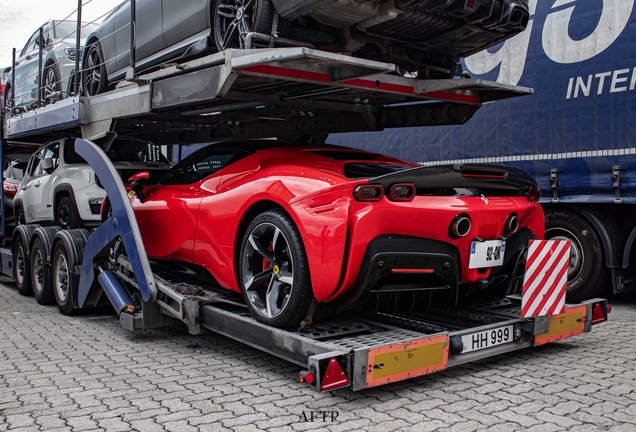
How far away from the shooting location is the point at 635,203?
6.24m

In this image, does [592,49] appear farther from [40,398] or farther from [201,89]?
[40,398]

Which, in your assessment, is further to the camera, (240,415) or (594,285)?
(594,285)

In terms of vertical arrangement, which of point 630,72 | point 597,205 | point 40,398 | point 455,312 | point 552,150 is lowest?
point 40,398

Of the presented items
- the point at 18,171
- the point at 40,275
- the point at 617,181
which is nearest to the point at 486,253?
the point at 617,181

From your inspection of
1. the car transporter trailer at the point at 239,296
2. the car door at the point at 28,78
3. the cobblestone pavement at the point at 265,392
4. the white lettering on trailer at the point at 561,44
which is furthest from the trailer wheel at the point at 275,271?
the car door at the point at 28,78

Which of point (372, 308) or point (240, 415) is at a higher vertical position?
point (372, 308)

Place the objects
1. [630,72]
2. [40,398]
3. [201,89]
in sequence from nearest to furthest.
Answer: [40,398], [201,89], [630,72]

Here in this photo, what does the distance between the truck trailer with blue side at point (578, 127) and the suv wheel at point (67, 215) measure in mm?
4721

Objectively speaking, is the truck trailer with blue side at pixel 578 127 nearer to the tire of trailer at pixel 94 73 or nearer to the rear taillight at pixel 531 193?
the rear taillight at pixel 531 193

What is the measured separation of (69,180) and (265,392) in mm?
4648

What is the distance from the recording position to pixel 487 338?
427 cm

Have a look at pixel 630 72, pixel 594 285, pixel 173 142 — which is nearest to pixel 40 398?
pixel 173 142

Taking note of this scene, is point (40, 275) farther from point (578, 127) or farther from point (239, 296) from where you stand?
point (578, 127)

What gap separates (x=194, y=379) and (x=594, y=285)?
15.0 ft
